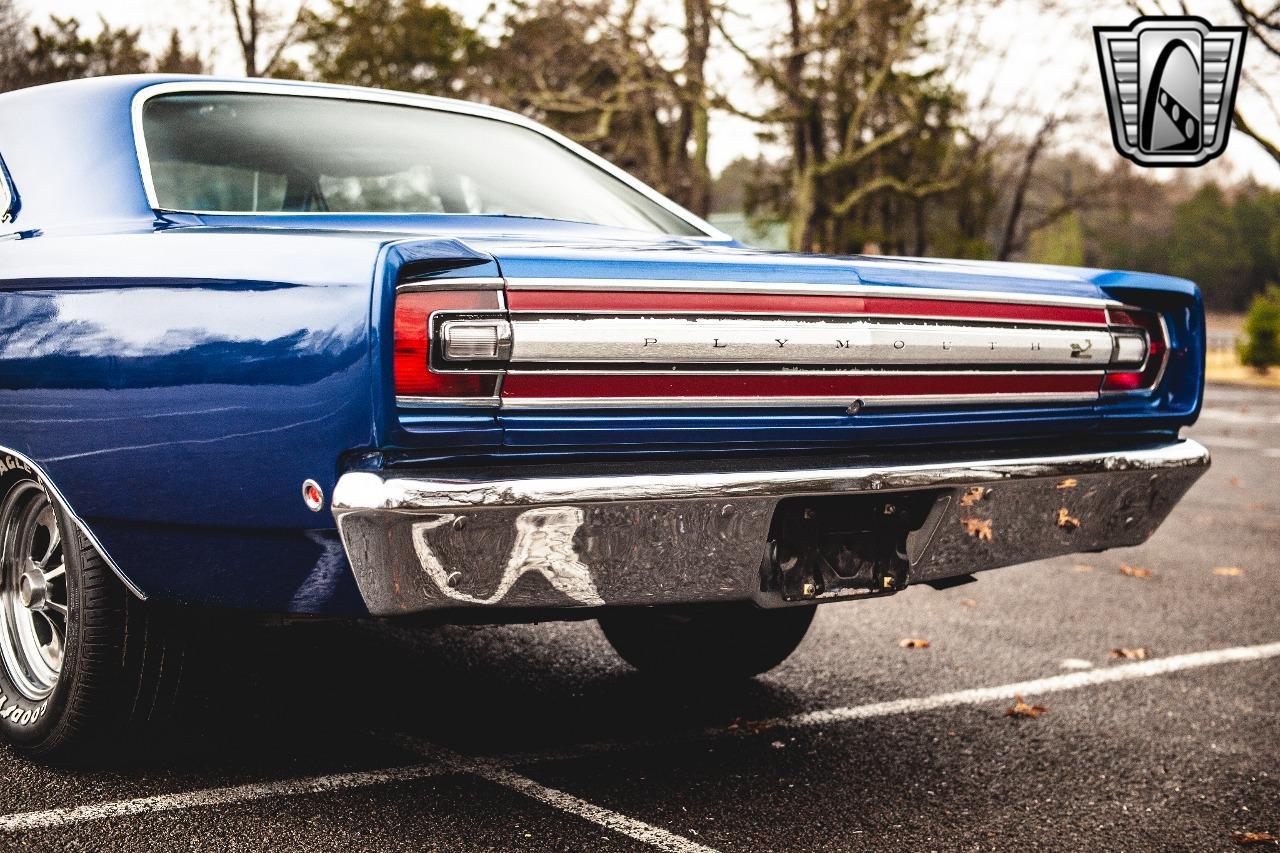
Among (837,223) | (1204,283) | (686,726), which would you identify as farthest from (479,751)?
(1204,283)

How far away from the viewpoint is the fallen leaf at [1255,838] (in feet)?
8.98

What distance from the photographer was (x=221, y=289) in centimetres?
243

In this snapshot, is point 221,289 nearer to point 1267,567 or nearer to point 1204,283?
point 1267,567

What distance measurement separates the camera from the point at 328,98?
3527 millimetres

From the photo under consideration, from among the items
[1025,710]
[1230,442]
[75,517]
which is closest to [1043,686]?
[1025,710]

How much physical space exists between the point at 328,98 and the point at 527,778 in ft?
6.02

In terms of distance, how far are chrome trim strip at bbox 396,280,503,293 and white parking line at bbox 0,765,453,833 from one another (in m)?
1.22

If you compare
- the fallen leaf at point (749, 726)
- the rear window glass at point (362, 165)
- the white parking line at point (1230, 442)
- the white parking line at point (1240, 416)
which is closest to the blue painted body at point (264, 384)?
the rear window glass at point (362, 165)

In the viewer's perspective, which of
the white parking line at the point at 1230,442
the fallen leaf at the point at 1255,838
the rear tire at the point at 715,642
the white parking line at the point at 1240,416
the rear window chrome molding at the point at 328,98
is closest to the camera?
the fallen leaf at the point at 1255,838

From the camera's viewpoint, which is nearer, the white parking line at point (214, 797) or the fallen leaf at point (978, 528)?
the white parking line at point (214, 797)

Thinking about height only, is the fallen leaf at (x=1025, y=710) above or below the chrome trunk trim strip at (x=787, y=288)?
below

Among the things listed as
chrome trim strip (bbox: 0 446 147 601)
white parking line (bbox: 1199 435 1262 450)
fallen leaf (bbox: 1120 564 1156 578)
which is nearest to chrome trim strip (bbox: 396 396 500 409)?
chrome trim strip (bbox: 0 446 147 601)

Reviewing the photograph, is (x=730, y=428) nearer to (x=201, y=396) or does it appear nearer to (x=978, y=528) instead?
(x=978, y=528)

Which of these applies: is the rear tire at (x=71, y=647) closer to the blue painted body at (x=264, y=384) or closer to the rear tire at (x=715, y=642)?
the blue painted body at (x=264, y=384)
